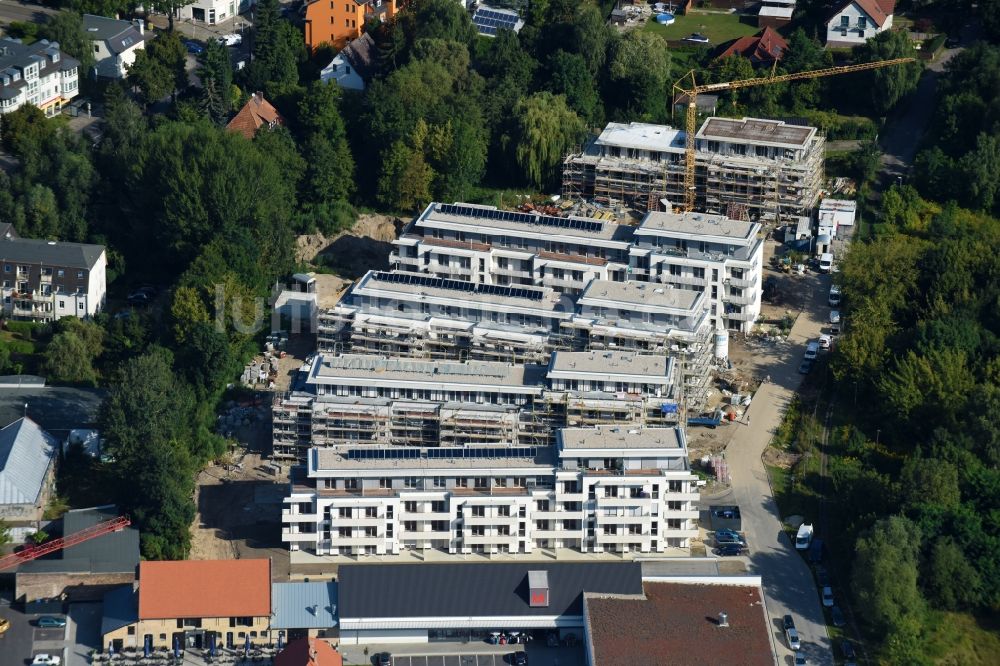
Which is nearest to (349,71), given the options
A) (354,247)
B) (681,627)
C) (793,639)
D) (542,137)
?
(542,137)

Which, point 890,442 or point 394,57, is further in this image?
point 394,57

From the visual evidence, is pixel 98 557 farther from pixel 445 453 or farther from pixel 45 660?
pixel 445 453

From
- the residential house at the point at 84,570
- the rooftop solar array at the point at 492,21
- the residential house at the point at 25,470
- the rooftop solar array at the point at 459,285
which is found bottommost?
the residential house at the point at 84,570

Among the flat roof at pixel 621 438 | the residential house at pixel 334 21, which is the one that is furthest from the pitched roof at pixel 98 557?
the residential house at pixel 334 21

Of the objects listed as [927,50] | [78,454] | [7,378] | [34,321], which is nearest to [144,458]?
[78,454]

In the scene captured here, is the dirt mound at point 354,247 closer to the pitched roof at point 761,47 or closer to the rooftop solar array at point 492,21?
the rooftop solar array at point 492,21

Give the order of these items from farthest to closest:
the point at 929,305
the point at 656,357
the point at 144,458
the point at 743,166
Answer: the point at 743,166
the point at 929,305
the point at 656,357
the point at 144,458

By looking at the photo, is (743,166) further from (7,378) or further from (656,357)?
(7,378)

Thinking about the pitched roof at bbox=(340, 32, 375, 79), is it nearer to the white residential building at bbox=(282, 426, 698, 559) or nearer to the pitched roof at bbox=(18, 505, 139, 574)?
the white residential building at bbox=(282, 426, 698, 559)
